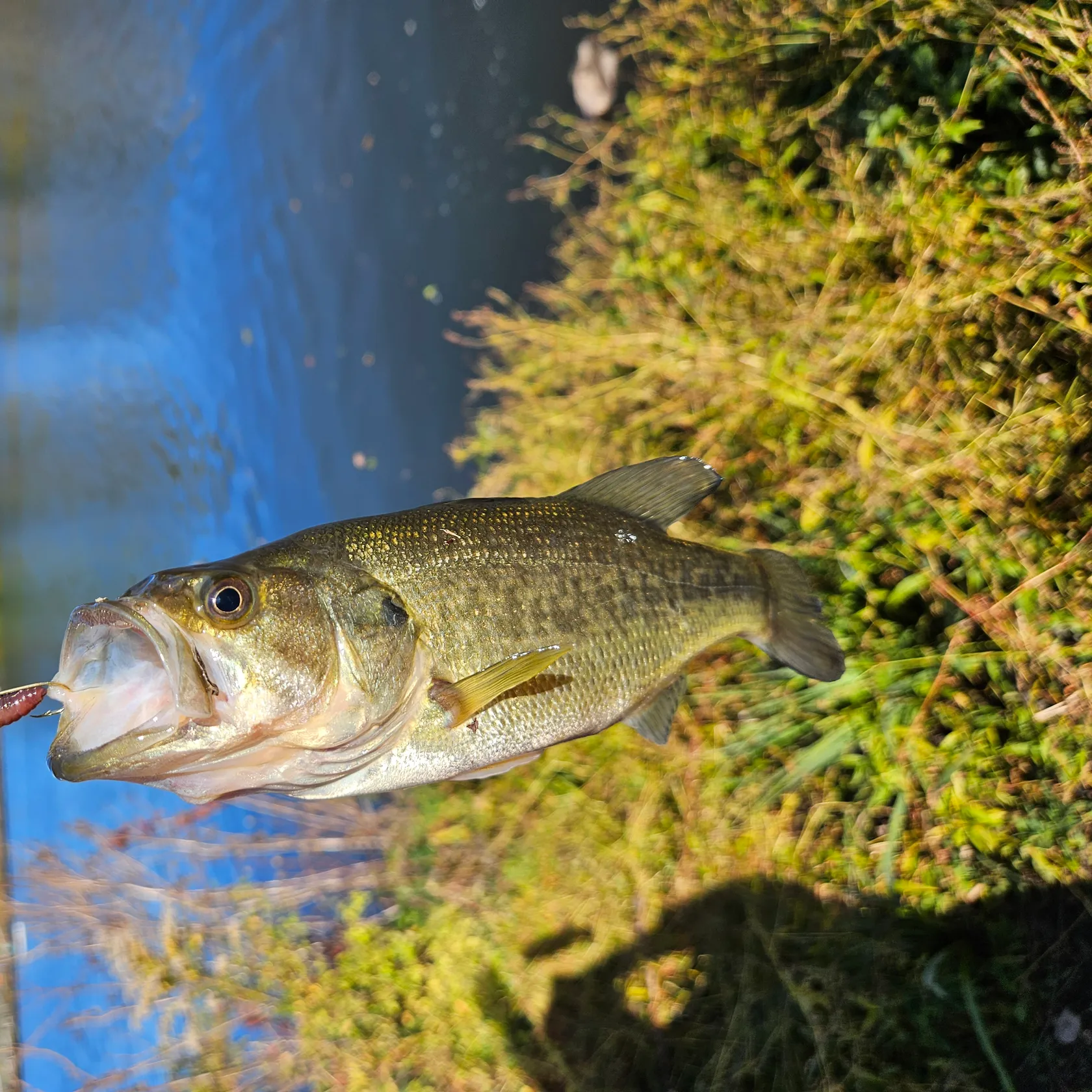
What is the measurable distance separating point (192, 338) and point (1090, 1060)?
5433 millimetres

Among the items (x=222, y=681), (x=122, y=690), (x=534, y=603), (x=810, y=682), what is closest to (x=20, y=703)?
(x=122, y=690)

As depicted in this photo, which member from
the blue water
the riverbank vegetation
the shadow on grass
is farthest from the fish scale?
the blue water

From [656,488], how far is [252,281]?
4034 mm

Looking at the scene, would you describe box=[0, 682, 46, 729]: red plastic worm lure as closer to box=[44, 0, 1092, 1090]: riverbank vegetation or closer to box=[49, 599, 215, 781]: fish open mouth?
box=[49, 599, 215, 781]: fish open mouth

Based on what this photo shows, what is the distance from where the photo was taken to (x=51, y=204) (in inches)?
249

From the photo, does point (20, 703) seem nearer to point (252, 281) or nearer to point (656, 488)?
point (656, 488)

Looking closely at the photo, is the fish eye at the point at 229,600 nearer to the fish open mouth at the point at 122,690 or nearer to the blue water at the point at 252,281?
the fish open mouth at the point at 122,690

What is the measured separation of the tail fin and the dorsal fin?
0.22 m

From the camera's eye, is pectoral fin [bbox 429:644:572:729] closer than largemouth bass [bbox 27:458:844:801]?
No

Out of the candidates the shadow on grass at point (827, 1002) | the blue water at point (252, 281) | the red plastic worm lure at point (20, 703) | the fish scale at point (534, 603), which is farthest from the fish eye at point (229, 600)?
the blue water at point (252, 281)

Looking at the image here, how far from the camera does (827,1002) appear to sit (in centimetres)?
249

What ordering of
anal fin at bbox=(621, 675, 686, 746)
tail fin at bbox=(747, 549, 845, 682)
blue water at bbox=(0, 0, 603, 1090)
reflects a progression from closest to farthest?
1. anal fin at bbox=(621, 675, 686, 746)
2. tail fin at bbox=(747, 549, 845, 682)
3. blue water at bbox=(0, 0, 603, 1090)

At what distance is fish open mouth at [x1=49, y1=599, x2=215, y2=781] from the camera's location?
3.74ft

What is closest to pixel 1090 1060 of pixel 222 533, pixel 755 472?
pixel 755 472
